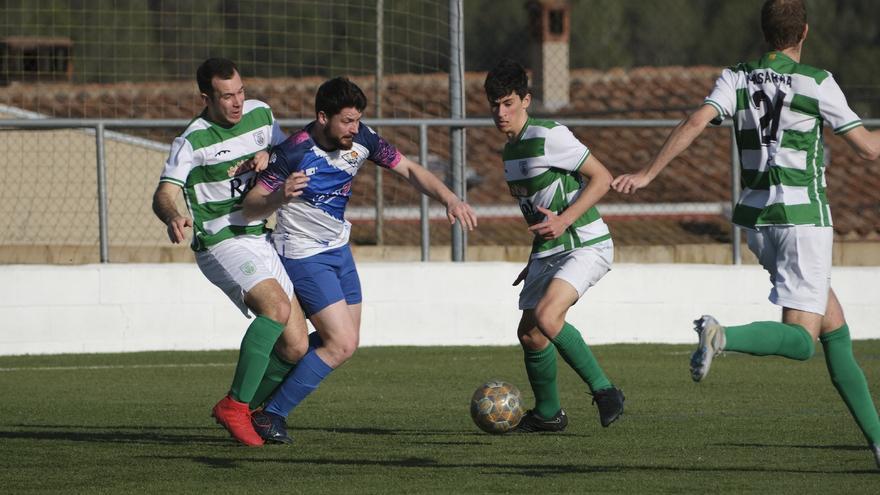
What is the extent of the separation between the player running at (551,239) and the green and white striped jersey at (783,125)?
1.34 meters

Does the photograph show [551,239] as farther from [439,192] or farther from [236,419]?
[236,419]

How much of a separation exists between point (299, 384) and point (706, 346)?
8.57ft

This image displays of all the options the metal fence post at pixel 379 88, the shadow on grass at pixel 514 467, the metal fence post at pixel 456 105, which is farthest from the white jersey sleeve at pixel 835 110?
the metal fence post at pixel 379 88

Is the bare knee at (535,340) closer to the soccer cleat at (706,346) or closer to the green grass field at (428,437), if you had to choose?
the green grass field at (428,437)

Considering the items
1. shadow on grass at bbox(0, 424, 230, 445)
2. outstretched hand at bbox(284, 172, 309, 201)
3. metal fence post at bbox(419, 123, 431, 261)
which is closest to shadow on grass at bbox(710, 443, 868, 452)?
outstretched hand at bbox(284, 172, 309, 201)

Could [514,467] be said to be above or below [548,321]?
below

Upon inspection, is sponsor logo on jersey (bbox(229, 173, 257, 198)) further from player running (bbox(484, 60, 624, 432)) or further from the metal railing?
the metal railing

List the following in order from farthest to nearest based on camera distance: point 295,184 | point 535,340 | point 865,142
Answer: point 535,340 → point 295,184 → point 865,142

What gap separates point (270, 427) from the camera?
745 centimetres

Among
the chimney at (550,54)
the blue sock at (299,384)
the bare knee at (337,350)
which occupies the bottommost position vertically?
the blue sock at (299,384)

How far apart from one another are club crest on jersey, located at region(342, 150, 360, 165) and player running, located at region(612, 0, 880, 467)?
1.96m

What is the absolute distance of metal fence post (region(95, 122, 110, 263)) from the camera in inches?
499

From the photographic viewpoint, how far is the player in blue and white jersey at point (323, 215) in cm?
741

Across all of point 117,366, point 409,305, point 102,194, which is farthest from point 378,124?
point 117,366
